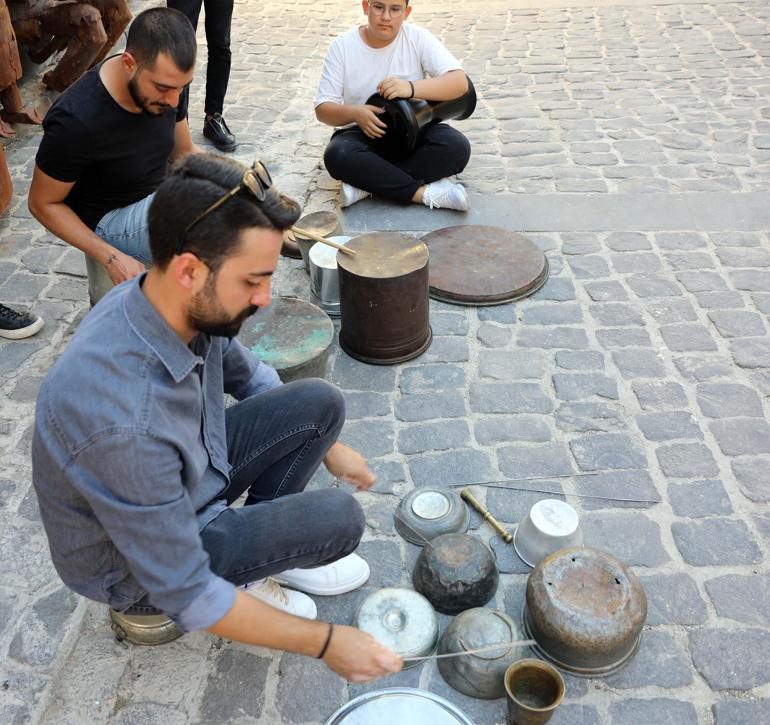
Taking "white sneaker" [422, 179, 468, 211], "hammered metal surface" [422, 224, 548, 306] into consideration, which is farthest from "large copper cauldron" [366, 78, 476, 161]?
"hammered metal surface" [422, 224, 548, 306]

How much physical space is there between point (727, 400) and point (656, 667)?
1598mm

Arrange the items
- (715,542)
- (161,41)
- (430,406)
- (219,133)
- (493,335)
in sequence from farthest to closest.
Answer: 1. (219,133)
2. (493,335)
3. (430,406)
4. (161,41)
5. (715,542)

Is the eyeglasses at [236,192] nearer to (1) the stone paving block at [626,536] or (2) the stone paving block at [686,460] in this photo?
(1) the stone paving block at [626,536]

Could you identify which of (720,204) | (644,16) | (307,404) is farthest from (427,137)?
(644,16)

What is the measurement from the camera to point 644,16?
9133 millimetres

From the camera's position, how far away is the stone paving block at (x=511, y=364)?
12.9 ft

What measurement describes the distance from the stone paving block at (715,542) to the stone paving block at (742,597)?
8 cm

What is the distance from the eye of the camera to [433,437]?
357 cm

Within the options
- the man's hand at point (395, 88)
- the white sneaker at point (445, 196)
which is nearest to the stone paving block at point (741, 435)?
the white sneaker at point (445, 196)

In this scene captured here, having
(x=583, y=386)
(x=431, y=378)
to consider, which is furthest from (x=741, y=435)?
(x=431, y=378)

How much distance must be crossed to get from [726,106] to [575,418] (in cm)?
456

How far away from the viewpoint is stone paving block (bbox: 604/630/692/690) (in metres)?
2.54

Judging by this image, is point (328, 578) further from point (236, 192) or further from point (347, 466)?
point (236, 192)

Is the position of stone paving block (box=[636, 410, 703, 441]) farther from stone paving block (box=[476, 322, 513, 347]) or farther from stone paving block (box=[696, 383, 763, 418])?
stone paving block (box=[476, 322, 513, 347])
